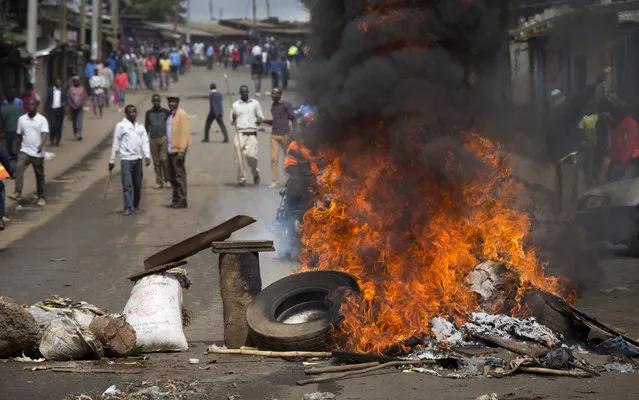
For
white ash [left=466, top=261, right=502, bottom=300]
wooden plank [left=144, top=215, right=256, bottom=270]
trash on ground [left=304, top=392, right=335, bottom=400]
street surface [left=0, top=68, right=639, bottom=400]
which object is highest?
wooden plank [left=144, top=215, right=256, bottom=270]

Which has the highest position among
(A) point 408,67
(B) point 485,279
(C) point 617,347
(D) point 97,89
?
(A) point 408,67

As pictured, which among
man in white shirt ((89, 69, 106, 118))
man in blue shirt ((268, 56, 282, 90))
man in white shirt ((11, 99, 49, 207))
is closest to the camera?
man in white shirt ((11, 99, 49, 207))

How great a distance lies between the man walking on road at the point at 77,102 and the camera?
30.6 meters

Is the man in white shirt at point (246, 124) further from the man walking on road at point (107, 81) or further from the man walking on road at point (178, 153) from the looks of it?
the man walking on road at point (107, 81)

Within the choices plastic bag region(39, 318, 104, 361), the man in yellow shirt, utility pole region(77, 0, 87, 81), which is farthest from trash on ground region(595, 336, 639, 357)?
the man in yellow shirt

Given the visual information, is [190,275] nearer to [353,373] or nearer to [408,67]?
[408,67]

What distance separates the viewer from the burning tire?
351 inches

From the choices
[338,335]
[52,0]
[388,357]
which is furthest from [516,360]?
[52,0]

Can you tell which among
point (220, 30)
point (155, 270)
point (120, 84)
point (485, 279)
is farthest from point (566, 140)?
point (220, 30)

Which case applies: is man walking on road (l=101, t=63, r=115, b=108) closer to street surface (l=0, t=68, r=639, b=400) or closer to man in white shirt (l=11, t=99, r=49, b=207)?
street surface (l=0, t=68, r=639, b=400)

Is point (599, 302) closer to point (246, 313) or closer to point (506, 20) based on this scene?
point (506, 20)

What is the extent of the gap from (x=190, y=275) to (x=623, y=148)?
8820mm

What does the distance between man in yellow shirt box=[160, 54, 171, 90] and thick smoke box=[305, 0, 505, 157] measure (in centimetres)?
3770

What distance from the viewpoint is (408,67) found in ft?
32.1
